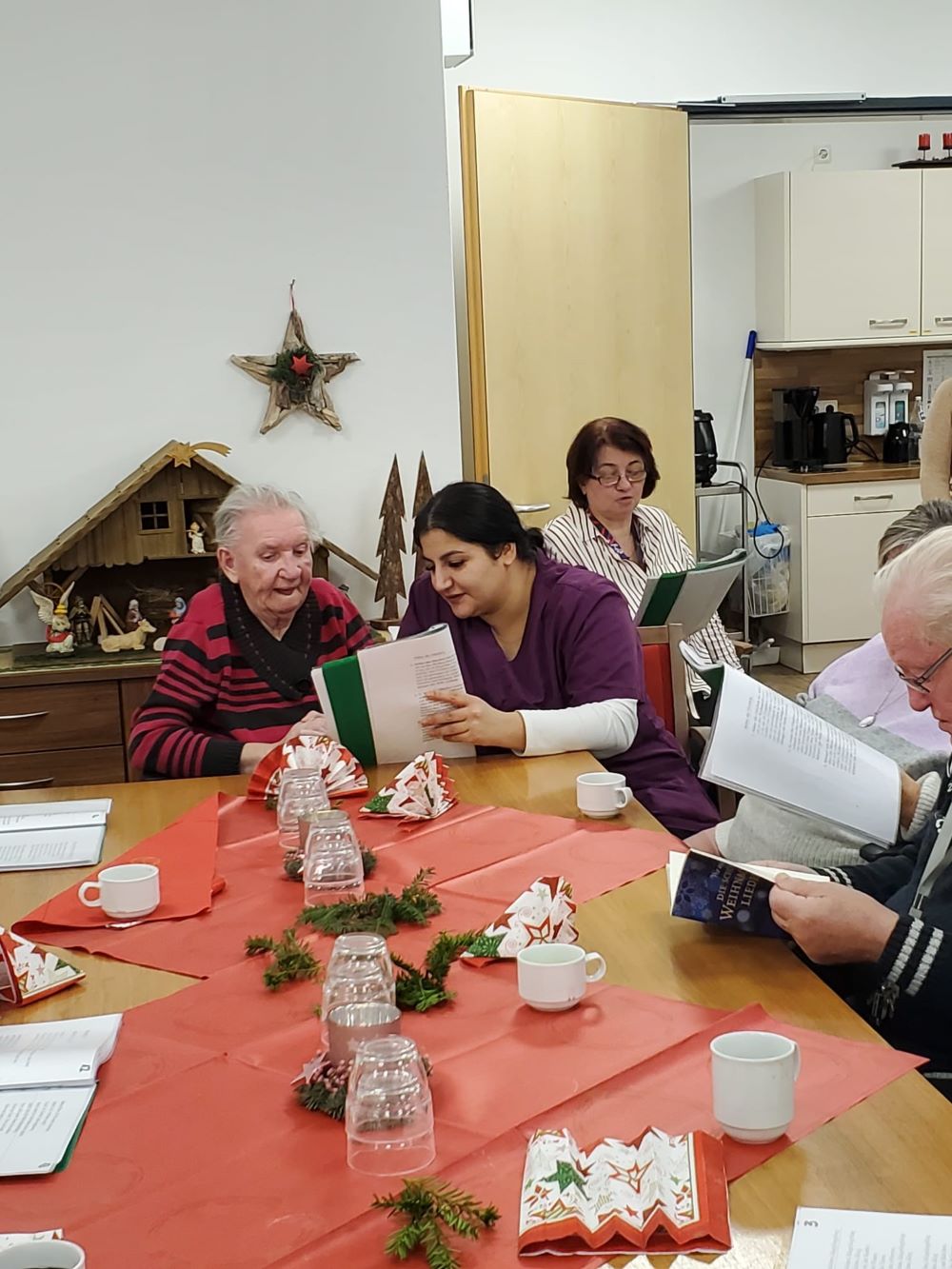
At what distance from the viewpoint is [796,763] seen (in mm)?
1875

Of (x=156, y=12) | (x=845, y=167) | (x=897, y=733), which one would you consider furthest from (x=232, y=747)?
(x=845, y=167)

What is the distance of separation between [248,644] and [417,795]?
78cm

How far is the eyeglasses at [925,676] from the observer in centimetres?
170

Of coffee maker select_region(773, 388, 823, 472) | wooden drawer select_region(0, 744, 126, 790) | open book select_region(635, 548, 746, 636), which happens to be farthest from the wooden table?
coffee maker select_region(773, 388, 823, 472)

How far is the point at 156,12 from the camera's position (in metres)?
4.03

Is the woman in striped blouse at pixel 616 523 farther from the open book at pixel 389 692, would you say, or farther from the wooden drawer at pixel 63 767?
the open book at pixel 389 692

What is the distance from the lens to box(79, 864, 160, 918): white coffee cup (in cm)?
187

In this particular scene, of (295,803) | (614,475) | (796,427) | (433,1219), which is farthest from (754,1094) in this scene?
(796,427)

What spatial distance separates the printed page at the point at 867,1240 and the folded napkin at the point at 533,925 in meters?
0.57

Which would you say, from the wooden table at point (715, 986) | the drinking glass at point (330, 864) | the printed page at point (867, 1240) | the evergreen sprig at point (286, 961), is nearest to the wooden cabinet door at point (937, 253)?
the wooden table at point (715, 986)

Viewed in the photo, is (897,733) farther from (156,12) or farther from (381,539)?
(156,12)

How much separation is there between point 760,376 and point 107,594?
3.45 meters

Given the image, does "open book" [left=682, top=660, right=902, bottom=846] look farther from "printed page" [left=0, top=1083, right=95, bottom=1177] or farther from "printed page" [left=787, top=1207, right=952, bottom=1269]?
"printed page" [left=0, top=1083, right=95, bottom=1177]

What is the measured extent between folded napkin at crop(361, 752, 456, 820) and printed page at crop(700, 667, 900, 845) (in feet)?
1.91
